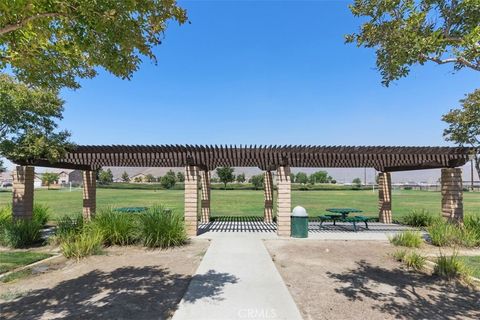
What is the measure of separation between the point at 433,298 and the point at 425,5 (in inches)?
188

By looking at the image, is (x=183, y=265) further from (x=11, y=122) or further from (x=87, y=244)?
(x=11, y=122)

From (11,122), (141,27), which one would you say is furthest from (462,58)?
(11,122)

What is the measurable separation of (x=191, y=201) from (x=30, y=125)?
5638mm

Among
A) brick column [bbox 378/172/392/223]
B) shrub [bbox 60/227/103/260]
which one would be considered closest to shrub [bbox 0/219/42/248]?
shrub [bbox 60/227/103/260]

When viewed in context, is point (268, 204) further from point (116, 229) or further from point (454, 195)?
point (116, 229)

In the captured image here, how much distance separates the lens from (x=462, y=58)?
13.1 feet

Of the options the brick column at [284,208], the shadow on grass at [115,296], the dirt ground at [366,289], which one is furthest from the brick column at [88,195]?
the dirt ground at [366,289]

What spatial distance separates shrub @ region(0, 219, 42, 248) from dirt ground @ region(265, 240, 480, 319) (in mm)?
7482

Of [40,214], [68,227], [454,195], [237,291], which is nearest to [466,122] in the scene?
[454,195]

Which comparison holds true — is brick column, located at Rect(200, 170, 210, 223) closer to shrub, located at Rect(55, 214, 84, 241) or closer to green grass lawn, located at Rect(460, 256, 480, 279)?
shrub, located at Rect(55, 214, 84, 241)

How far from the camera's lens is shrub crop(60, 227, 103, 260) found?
7.54 m

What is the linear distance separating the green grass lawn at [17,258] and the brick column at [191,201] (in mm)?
4475

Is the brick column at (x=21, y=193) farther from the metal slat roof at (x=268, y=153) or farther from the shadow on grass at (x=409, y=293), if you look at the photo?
the shadow on grass at (x=409, y=293)

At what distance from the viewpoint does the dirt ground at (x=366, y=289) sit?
14.8 feet
